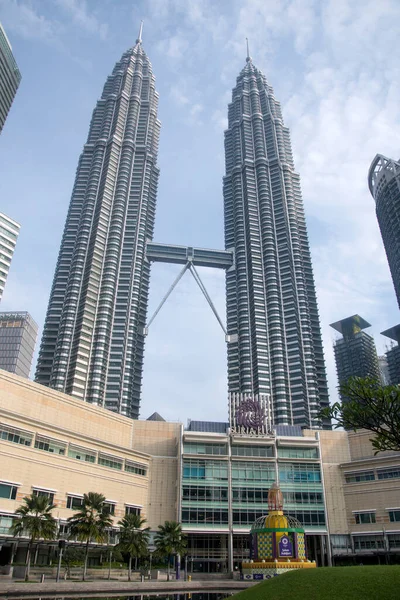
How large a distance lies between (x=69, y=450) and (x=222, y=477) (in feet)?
108

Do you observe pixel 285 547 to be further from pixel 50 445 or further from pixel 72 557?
pixel 50 445

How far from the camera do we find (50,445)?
249 feet

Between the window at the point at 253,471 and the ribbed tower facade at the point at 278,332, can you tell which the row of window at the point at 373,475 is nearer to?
the window at the point at 253,471

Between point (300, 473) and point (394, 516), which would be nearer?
point (394, 516)

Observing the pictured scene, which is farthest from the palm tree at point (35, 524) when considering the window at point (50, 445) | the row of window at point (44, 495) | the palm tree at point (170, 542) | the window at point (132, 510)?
the window at point (132, 510)

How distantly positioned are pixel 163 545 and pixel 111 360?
107m

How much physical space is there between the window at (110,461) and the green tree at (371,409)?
A: 6244 cm

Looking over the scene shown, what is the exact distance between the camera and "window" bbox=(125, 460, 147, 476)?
8976cm

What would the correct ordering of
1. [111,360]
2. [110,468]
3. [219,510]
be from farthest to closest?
[111,360] < [219,510] < [110,468]

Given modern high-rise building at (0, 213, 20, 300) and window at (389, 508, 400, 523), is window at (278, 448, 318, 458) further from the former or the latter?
modern high-rise building at (0, 213, 20, 300)

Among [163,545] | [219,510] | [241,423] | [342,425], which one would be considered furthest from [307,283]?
[342,425]

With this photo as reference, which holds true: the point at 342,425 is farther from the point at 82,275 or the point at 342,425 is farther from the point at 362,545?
the point at 82,275

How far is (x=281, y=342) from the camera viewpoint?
178 metres

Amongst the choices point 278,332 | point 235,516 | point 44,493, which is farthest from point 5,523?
point 278,332
